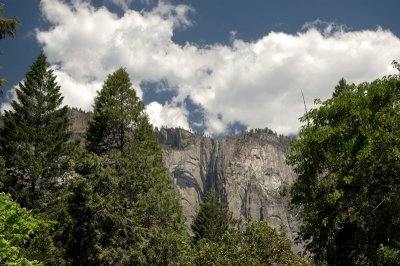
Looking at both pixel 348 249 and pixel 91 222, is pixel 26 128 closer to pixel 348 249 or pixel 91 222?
pixel 91 222

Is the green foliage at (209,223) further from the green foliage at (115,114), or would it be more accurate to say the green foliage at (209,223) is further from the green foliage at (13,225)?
the green foliage at (13,225)

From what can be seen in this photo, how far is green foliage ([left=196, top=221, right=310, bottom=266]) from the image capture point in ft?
67.6

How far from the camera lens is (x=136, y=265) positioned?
1845 centimetres

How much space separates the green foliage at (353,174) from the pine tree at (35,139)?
14.4 metres

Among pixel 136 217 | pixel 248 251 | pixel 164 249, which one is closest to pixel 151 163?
pixel 136 217

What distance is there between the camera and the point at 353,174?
16.0m

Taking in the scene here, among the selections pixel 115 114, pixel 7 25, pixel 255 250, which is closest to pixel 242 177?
pixel 255 250

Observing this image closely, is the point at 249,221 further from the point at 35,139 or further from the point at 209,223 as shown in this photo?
the point at 209,223

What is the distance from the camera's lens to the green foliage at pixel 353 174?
44.0ft

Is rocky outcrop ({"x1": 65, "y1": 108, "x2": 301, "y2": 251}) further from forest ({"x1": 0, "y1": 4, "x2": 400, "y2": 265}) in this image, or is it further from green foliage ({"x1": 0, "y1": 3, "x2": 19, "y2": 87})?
green foliage ({"x1": 0, "y1": 3, "x2": 19, "y2": 87})

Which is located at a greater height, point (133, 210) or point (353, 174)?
point (353, 174)

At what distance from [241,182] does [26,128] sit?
16145 cm

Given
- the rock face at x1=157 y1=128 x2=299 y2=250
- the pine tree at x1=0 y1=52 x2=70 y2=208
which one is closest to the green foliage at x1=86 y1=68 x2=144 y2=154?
the pine tree at x1=0 y1=52 x2=70 y2=208

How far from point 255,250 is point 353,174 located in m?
6.79
